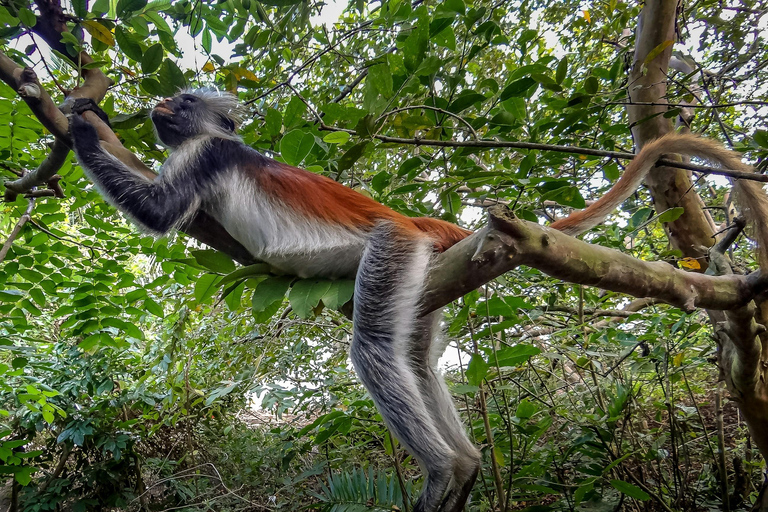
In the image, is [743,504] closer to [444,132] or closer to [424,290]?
[424,290]

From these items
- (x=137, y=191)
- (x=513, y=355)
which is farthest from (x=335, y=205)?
(x=513, y=355)

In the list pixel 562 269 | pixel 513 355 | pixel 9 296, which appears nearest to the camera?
pixel 562 269

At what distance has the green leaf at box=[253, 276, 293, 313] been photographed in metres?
1.98

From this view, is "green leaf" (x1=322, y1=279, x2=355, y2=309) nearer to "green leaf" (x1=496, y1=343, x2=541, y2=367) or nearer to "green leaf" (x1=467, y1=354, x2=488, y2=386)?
"green leaf" (x1=467, y1=354, x2=488, y2=386)

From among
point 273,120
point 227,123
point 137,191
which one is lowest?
point 137,191

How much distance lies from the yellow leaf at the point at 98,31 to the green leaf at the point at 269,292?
1.28m

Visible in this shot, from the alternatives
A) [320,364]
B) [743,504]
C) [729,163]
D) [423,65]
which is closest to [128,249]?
[320,364]

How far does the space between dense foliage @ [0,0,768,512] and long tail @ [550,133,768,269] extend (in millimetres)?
140

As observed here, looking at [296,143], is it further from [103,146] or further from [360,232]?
[103,146]

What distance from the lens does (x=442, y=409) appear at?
8.87 feet

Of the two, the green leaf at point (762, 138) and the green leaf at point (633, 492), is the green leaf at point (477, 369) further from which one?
the green leaf at point (762, 138)

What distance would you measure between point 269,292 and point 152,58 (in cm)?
126

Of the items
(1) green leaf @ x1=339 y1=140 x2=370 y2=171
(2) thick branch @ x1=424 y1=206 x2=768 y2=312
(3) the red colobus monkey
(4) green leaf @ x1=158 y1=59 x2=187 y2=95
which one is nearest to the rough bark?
(2) thick branch @ x1=424 y1=206 x2=768 y2=312

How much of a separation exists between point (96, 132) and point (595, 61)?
18.7 ft
